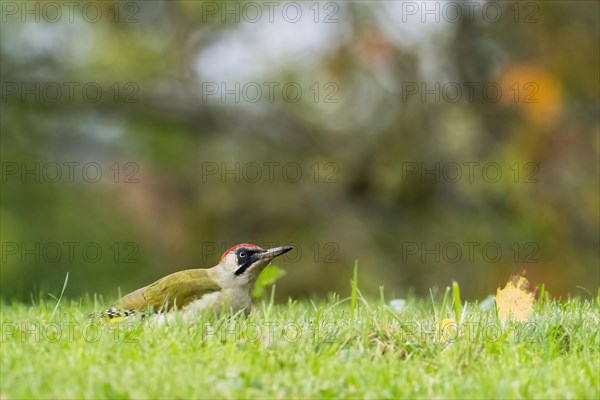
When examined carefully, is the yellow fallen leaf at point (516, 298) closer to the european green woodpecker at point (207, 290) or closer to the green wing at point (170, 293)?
the european green woodpecker at point (207, 290)

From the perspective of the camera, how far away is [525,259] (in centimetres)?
1352

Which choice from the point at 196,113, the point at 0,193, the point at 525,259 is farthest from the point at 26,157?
the point at 525,259

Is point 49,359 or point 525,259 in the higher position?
point 49,359

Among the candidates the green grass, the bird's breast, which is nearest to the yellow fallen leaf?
the green grass

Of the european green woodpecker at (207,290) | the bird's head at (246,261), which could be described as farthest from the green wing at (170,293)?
the bird's head at (246,261)

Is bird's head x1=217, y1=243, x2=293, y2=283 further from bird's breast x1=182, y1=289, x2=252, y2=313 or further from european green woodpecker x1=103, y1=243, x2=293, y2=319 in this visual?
bird's breast x1=182, y1=289, x2=252, y2=313

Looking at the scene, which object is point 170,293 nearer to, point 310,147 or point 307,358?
point 307,358

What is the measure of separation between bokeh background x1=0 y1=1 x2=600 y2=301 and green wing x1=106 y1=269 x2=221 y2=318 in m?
7.32

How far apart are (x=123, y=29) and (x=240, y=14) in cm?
184

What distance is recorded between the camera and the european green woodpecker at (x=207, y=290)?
19.5ft

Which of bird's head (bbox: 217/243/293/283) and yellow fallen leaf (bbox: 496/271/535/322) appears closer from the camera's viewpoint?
yellow fallen leaf (bbox: 496/271/535/322)

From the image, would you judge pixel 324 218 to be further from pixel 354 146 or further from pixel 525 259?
pixel 525 259

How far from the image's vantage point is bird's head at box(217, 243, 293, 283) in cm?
624

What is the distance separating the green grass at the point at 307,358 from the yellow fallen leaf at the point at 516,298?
267mm
